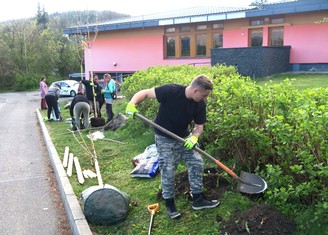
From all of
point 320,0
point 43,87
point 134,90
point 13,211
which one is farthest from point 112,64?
point 13,211

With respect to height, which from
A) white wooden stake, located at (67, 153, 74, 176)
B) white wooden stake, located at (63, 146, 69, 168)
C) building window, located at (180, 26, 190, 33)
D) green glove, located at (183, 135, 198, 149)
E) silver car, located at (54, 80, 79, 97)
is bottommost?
silver car, located at (54, 80, 79, 97)

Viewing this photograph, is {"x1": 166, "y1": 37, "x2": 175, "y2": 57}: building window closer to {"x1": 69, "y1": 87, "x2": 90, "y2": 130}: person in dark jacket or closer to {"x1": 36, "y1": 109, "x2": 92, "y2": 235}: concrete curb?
{"x1": 69, "y1": 87, "x2": 90, "y2": 130}: person in dark jacket

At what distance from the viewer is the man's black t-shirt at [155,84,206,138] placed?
438 centimetres

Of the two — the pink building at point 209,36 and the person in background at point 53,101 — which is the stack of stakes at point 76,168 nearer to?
the person in background at point 53,101

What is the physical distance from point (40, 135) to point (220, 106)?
873 cm

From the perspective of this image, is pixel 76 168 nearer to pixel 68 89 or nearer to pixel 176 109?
pixel 176 109

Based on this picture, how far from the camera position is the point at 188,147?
4277 mm

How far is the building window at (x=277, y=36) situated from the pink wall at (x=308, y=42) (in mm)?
404

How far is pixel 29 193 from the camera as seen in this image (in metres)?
6.54

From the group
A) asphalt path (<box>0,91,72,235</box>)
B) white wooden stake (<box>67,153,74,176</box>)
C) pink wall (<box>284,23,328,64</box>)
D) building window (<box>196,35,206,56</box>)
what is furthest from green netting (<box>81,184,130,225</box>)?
building window (<box>196,35,206,56</box>)

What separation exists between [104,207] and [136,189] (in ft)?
3.53

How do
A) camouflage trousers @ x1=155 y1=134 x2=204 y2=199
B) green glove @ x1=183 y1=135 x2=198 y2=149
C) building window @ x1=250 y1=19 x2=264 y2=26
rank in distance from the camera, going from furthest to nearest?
building window @ x1=250 y1=19 x2=264 y2=26
camouflage trousers @ x1=155 y1=134 x2=204 y2=199
green glove @ x1=183 y1=135 x2=198 y2=149

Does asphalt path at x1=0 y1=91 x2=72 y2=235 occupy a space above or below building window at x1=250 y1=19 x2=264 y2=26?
below

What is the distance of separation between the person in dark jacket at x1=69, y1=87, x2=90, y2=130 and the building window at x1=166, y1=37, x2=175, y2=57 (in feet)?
46.6
